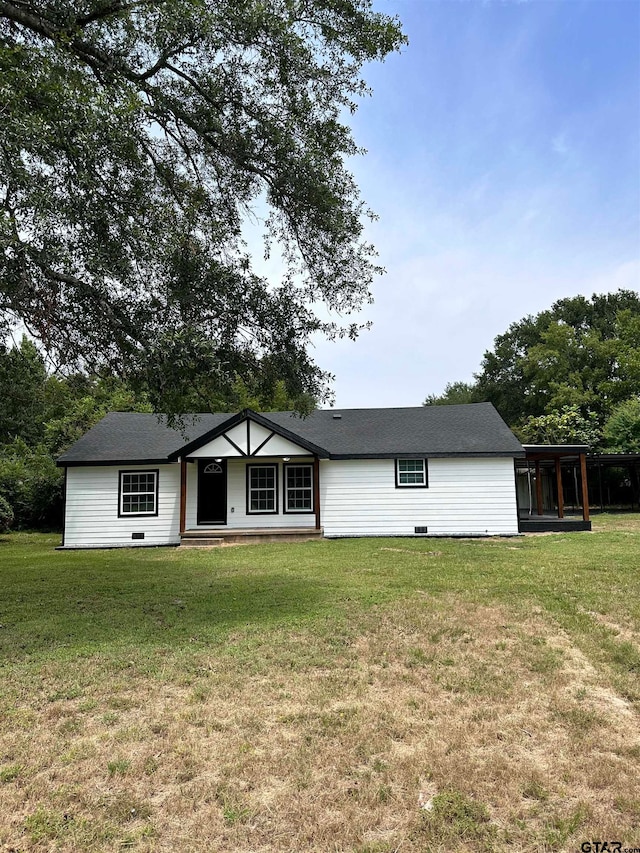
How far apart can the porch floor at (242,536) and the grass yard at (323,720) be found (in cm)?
769

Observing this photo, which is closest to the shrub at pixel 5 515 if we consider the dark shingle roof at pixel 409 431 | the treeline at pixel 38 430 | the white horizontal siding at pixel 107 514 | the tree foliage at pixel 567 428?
the treeline at pixel 38 430

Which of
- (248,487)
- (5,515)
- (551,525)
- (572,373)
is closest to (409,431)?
(551,525)

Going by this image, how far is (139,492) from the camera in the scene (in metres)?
Result: 16.6

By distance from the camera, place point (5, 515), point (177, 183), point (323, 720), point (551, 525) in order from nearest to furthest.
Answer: point (323, 720) → point (177, 183) → point (551, 525) → point (5, 515)

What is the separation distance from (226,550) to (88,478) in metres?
5.72

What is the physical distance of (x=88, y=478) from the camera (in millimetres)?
16516

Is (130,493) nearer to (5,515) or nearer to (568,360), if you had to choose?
(5,515)

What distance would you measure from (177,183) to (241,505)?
1037cm

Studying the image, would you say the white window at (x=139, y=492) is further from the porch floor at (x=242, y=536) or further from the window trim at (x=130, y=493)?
the porch floor at (x=242, y=536)

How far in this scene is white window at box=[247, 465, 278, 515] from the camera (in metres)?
16.7

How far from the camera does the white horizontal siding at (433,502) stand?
16.1 meters

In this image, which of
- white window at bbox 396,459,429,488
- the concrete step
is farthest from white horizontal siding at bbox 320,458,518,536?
the concrete step

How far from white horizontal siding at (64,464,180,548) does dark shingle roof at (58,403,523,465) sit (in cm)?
54

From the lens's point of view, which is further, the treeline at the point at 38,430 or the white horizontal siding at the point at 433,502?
the white horizontal siding at the point at 433,502
